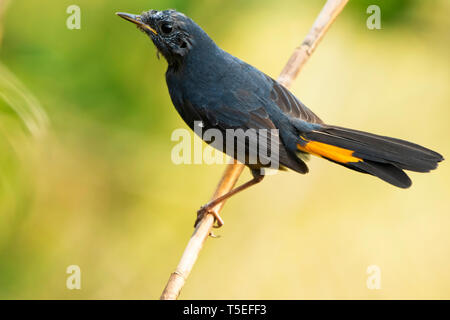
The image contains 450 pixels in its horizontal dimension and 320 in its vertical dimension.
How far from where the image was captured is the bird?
3.30 meters

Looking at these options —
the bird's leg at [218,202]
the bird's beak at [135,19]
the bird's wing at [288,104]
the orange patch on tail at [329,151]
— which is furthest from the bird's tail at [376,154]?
the bird's beak at [135,19]

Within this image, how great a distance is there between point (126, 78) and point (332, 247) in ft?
7.27

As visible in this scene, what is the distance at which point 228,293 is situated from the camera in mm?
4164

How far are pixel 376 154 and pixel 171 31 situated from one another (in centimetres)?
156

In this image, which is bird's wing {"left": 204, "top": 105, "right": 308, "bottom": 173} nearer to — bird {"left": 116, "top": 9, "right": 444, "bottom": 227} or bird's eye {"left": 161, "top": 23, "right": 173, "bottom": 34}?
bird {"left": 116, "top": 9, "right": 444, "bottom": 227}

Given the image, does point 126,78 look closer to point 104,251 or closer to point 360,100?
point 104,251

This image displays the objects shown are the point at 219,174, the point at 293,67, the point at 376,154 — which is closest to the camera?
the point at 376,154

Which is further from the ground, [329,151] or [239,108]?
[239,108]

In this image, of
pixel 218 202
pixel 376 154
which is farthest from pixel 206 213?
pixel 376 154

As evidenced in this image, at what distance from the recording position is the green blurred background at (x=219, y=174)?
3.54 m

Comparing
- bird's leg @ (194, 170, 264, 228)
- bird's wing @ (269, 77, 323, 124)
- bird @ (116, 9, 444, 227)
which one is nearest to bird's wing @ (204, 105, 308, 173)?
bird @ (116, 9, 444, 227)

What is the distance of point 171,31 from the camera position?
3438 millimetres

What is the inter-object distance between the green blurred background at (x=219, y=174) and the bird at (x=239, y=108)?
0.25 m

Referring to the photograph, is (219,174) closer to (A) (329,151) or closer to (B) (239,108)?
(B) (239,108)
